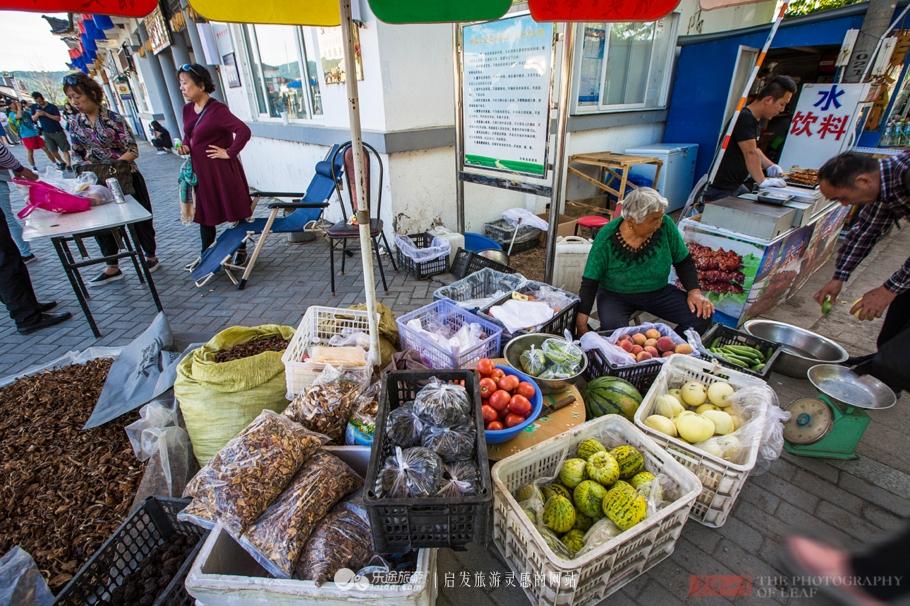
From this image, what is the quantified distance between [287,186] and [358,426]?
7313mm

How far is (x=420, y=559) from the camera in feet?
4.79

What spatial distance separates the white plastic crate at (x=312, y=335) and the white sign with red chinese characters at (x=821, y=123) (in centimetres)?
702

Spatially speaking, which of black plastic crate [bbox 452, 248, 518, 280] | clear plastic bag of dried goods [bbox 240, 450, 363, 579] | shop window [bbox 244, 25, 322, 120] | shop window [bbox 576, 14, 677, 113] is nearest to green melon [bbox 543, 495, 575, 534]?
clear plastic bag of dried goods [bbox 240, 450, 363, 579]

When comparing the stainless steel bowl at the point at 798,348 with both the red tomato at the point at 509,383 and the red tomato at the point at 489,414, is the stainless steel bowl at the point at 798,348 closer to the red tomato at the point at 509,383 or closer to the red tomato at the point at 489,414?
the red tomato at the point at 509,383

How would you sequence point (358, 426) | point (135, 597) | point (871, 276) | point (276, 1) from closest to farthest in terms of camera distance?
point (135, 597) → point (358, 426) → point (276, 1) → point (871, 276)

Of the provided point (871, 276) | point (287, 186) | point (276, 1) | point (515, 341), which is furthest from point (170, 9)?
point (871, 276)

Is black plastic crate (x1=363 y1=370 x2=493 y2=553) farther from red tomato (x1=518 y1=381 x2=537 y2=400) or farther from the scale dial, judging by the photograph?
the scale dial

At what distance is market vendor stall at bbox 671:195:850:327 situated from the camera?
347 cm

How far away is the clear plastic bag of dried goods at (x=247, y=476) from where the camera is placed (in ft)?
5.13

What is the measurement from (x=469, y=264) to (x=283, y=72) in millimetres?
5573

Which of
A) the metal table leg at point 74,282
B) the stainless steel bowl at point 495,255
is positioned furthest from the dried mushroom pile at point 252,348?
the stainless steel bowl at point 495,255

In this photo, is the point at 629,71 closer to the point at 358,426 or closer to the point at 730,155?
the point at 730,155

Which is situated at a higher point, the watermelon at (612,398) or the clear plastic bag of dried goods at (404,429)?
the clear plastic bag of dried goods at (404,429)

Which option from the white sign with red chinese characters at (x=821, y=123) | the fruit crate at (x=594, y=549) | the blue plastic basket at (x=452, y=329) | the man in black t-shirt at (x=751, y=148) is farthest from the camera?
the white sign with red chinese characters at (x=821, y=123)
